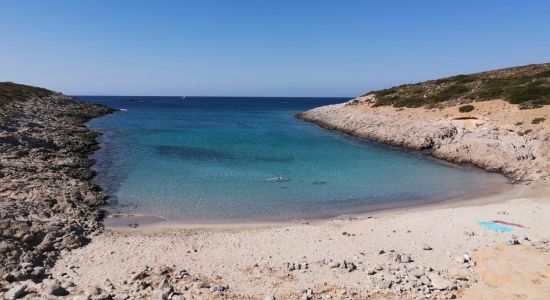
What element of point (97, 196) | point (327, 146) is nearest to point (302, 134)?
point (327, 146)

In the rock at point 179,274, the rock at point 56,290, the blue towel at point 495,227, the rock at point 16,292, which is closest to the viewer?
the rock at point 16,292

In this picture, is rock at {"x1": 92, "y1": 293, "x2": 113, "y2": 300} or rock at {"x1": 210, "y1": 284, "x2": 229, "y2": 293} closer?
rock at {"x1": 92, "y1": 293, "x2": 113, "y2": 300}

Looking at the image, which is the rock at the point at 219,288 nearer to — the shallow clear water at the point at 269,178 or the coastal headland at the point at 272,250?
the coastal headland at the point at 272,250

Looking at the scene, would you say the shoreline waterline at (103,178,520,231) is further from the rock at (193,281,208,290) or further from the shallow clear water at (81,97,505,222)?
the rock at (193,281,208,290)

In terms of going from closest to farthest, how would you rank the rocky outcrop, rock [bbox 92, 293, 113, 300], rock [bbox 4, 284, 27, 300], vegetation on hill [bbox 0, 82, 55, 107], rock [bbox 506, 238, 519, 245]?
1. rock [bbox 4, 284, 27, 300]
2. rock [bbox 92, 293, 113, 300]
3. rock [bbox 506, 238, 519, 245]
4. the rocky outcrop
5. vegetation on hill [bbox 0, 82, 55, 107]

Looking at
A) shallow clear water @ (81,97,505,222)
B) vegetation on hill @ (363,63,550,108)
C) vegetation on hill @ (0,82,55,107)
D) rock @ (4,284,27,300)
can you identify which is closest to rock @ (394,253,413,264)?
shallow clear water @ (81,97,505,222)

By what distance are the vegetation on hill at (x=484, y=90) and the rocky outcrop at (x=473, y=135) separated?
1854 millimetres

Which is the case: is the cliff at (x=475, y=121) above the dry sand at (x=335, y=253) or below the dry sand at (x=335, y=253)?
above

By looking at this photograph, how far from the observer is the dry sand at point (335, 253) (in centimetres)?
1011

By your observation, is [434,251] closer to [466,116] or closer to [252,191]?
[252,191]

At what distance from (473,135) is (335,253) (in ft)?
77.0

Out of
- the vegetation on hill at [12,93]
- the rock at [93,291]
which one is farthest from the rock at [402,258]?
the vegetation on hill at [12,93]

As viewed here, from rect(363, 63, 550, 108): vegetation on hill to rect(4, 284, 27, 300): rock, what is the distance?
122 ft

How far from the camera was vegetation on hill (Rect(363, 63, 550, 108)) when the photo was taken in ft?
119
